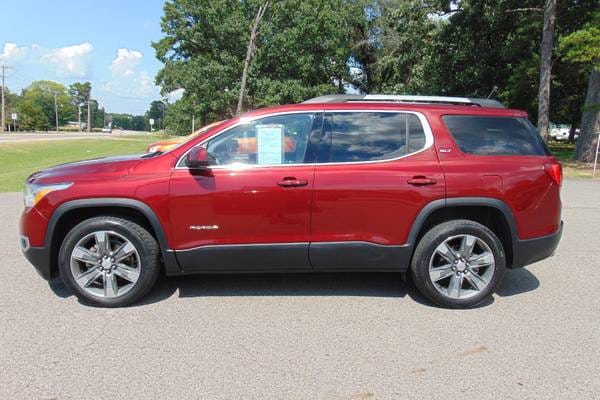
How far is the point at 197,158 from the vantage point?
3.49 m

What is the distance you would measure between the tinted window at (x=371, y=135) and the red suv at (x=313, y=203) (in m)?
0.01

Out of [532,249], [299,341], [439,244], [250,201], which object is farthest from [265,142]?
[532,249]

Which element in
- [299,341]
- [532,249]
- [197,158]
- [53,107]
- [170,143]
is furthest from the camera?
[53,107]

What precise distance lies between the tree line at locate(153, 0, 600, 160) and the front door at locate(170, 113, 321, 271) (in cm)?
2009

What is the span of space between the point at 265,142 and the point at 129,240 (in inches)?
58.2

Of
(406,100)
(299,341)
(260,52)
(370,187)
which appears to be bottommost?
(299,341)

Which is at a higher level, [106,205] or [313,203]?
[313,203]

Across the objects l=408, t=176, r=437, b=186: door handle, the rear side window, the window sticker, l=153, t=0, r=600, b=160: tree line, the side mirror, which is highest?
l=153, t=0, r=600, b=160: tree line

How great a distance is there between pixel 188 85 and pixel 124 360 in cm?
2725

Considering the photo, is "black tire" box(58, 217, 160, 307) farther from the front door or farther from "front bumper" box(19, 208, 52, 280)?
the front door

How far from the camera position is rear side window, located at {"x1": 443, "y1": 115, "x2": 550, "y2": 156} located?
3811mm

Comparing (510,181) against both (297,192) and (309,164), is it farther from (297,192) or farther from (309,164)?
(297,192)

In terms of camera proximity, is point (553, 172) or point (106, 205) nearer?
point (106, 205)

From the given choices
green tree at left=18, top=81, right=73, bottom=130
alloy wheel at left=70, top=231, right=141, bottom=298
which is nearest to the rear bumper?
alloy wheel at left=70, top=231, right=141, bottom=298
